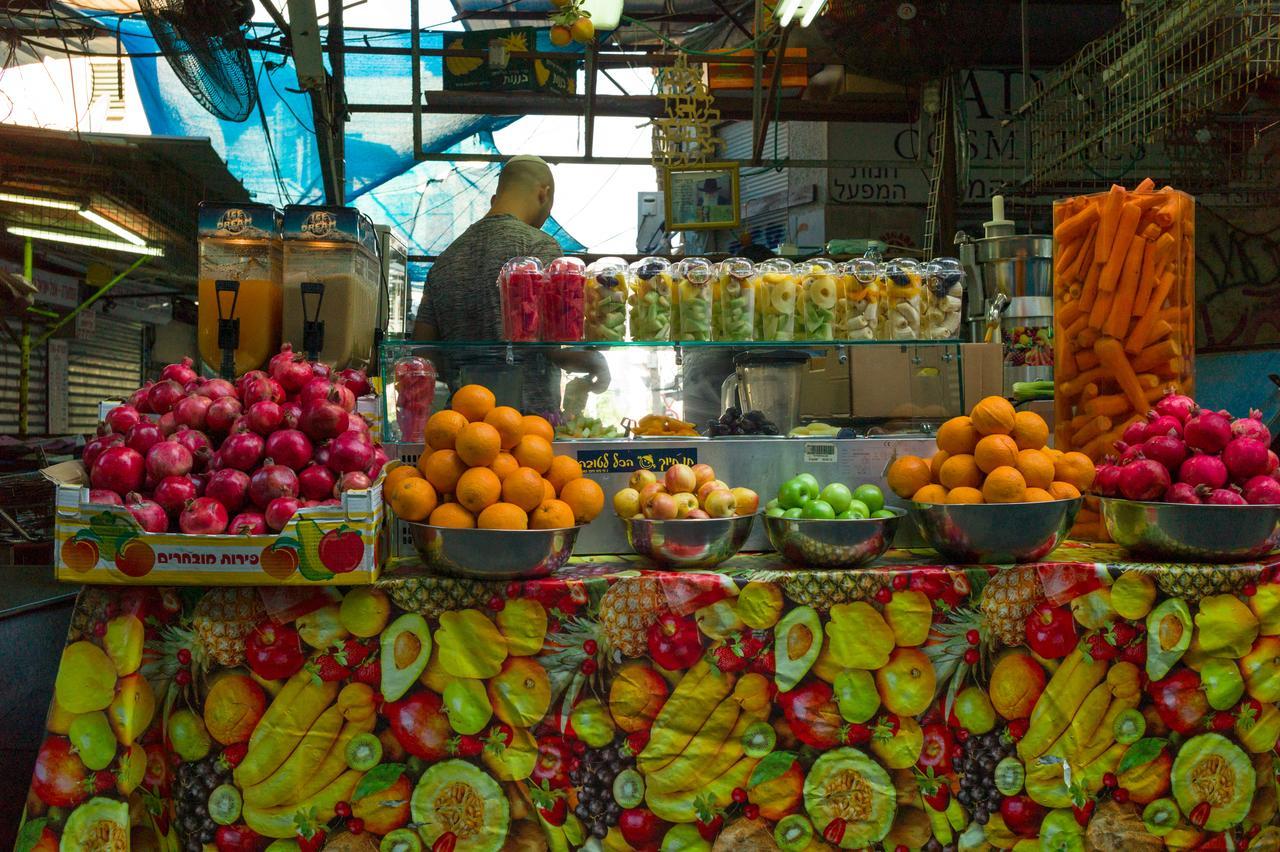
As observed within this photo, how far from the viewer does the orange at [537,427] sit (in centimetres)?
230

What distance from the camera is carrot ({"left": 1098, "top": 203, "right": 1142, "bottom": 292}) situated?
278 cm

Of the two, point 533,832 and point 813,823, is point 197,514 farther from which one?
point 813,823

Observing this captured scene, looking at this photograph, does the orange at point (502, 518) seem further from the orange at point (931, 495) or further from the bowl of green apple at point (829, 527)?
the orange at point (931, 495)

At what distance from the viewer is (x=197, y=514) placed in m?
1.96

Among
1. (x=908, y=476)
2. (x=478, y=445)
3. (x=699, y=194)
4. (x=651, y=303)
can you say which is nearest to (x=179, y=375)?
(x=478, y=445)

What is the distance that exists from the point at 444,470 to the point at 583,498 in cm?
34

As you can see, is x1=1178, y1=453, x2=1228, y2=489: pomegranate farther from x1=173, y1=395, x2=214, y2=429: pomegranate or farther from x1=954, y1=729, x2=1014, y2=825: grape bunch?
x1=173, y1=395, x2=214, y2=429: pomegranate

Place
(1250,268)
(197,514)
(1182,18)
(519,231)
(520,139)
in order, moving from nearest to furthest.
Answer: (197,514), (519,231), (1182,18), (1250,268), (520,139)

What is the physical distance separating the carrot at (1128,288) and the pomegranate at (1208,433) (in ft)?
1.49

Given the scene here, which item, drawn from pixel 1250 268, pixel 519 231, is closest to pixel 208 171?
pixel 519 231

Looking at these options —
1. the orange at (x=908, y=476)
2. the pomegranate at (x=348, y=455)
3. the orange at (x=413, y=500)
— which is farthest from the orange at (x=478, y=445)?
the orange at (x=908, y=476)

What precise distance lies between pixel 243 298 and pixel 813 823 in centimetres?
209

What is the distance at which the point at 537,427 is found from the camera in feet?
7.63

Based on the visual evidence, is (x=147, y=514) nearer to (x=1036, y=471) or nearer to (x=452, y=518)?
(x=452, y=518)
